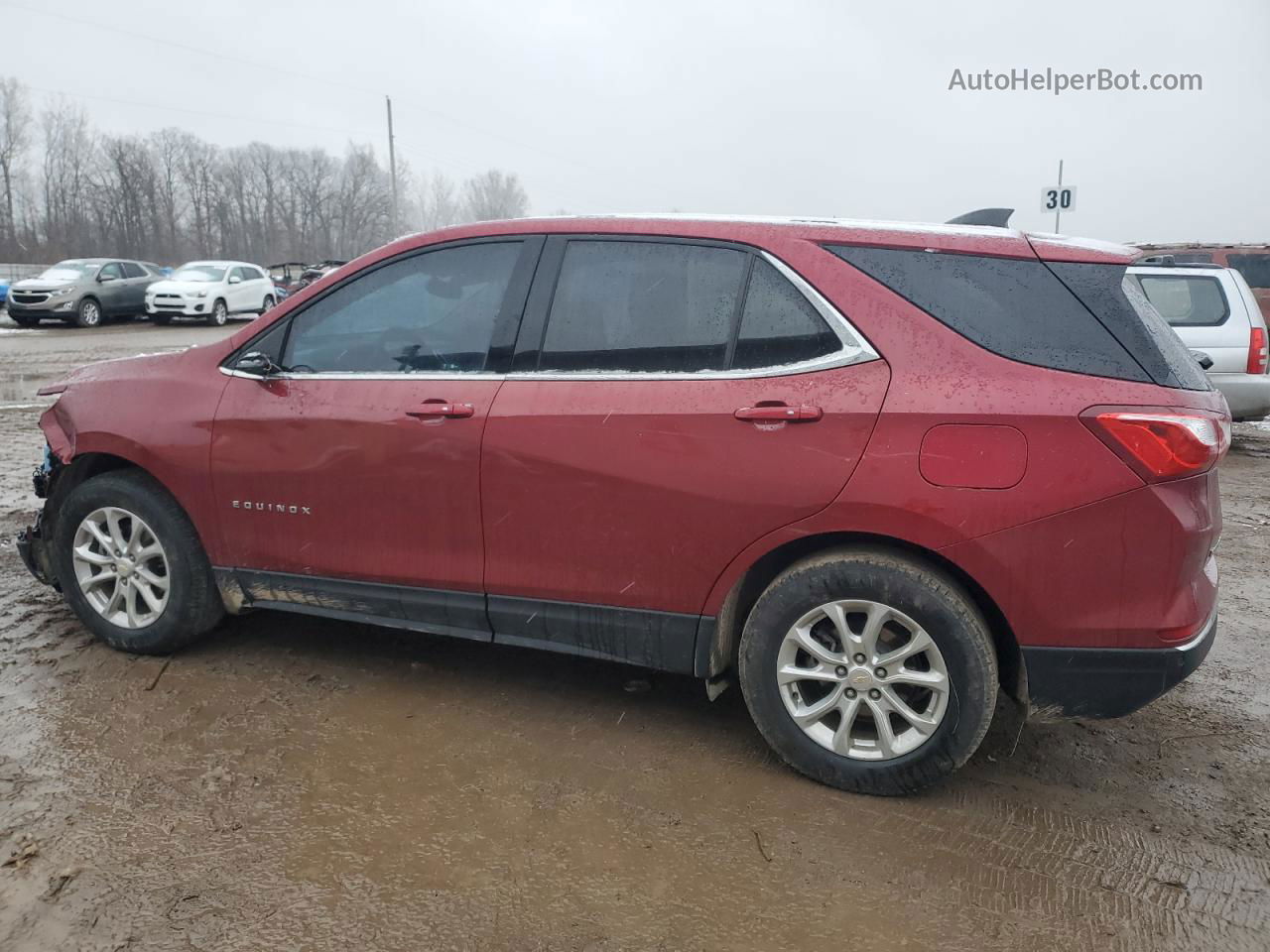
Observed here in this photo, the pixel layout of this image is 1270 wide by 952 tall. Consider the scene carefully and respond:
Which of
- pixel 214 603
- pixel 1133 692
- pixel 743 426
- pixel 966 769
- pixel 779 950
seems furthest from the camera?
pixel 214 603

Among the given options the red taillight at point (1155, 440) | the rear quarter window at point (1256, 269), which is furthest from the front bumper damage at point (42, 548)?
the rear quarter window at point (1256, 269)

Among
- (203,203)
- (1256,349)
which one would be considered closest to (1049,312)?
(1256,349)

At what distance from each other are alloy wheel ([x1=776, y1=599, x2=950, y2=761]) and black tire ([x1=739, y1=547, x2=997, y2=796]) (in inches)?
0.9

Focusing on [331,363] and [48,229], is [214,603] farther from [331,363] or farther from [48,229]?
[48,229]

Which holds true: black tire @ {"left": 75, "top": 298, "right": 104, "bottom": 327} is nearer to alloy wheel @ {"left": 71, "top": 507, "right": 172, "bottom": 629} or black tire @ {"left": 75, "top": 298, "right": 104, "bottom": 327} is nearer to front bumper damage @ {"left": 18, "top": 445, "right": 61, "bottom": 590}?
front bumper damage @ {"left": 18, "top": 445, "right": 61, "bottom": 590}

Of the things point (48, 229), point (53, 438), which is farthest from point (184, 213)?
point (53, 438)

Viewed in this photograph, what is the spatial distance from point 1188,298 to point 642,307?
7.44 meters

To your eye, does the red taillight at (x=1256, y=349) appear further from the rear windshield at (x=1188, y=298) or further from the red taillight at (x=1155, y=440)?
the red taillight at (x=1155, y=440)

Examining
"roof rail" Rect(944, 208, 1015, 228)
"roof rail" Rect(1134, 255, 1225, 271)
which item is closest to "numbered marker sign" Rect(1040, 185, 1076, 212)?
"roof rail" Rect(1134, 255, 1225, 271)

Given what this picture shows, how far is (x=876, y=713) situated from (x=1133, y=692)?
726mm

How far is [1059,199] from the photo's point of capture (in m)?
14.6

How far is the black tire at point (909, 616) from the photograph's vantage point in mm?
2805

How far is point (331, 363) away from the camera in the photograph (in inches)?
142

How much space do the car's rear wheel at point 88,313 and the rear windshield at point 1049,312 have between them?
23878mm
